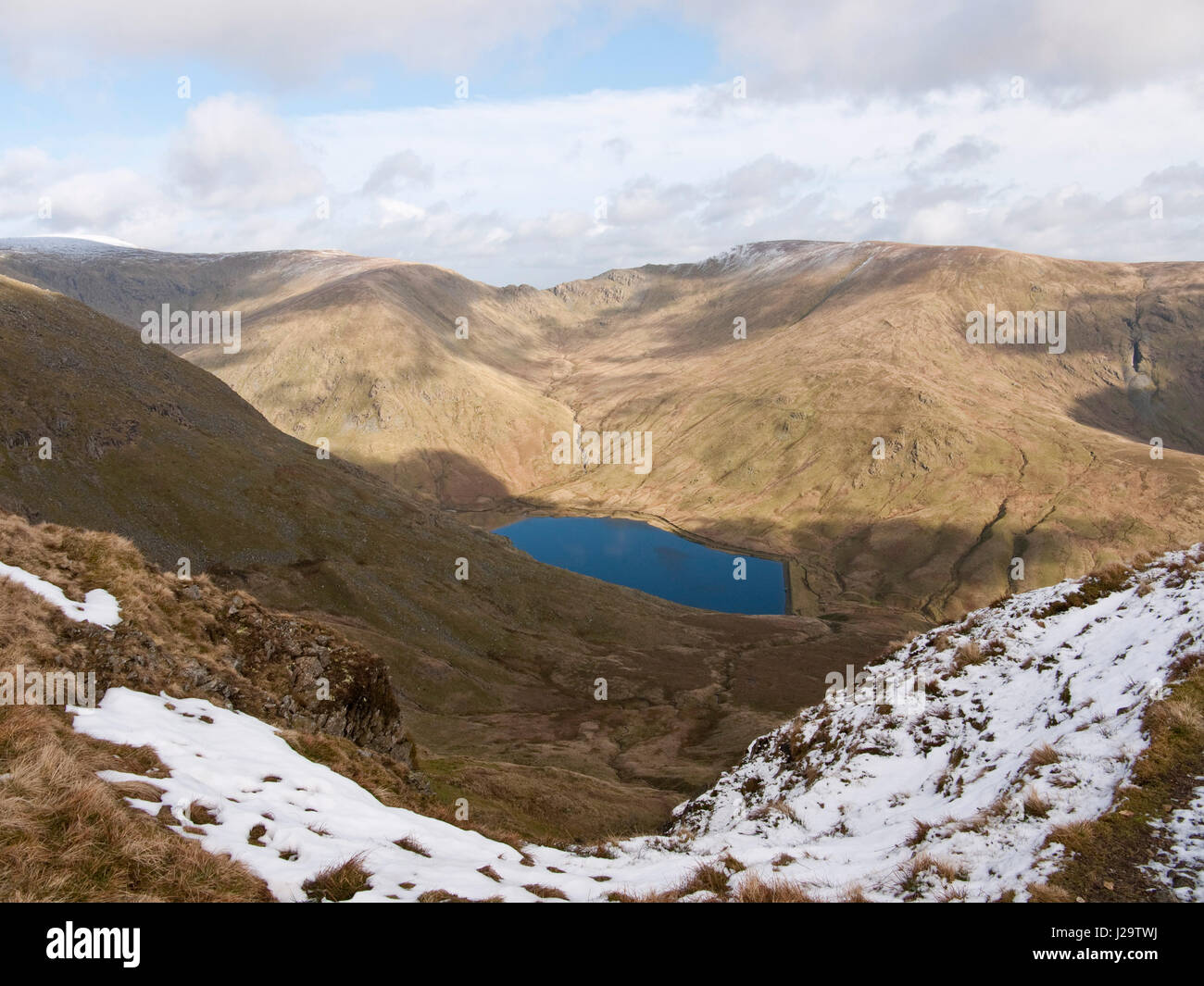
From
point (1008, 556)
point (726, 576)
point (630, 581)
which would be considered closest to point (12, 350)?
point (630, 581)

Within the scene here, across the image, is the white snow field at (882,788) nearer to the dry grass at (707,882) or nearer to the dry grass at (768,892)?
the dry grass at (707,882)

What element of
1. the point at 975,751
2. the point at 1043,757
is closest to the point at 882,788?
the point at 975,751

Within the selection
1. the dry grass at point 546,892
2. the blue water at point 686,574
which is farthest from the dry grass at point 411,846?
the blue water at point 686,574

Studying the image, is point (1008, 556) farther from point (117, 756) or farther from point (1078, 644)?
point (117, 756)

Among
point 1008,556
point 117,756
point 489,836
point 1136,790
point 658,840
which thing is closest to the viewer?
point 1136,790

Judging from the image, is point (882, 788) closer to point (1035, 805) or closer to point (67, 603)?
point (1035, 805)

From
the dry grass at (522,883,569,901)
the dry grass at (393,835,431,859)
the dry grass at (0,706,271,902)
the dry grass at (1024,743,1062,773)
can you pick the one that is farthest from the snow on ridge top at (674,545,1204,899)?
the dry grass at (0,706,271,902)
